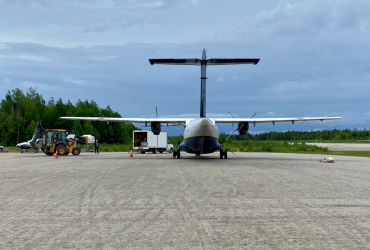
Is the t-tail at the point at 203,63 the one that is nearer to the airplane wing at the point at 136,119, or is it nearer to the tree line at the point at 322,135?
the airplane wing at the point at 136,119

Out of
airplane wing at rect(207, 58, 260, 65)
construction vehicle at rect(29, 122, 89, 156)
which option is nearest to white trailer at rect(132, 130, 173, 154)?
construction vehicle at rect(29, 122, 89, 156)

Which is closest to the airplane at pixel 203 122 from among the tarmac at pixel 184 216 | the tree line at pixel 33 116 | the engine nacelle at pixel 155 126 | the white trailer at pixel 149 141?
the engine nacelle at pixel 155 126

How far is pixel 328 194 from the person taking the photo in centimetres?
1037

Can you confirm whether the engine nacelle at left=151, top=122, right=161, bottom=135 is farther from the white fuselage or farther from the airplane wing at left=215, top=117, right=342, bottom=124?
the airplane wing at left=215, top=117, right=342, bottom=124

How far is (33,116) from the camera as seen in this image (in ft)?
288

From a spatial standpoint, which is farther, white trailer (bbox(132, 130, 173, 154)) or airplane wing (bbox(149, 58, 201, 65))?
white trailer (bbox(132, 130, 173, 154))

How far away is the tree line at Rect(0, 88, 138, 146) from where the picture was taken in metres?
83.8

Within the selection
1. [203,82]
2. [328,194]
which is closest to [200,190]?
[328,194]

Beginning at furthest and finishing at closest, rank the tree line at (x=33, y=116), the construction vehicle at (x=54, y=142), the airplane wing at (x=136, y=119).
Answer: the tree line at (x=33, y=116)
the construction vehicle at (x=54, y=142)
the airplane wing at (x=136, y=119)

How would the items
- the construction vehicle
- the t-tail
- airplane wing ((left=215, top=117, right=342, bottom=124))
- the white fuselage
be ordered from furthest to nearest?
the construction vehicle
airplane wing ((left=215, top=117, right=342, bottom=124))
the t-tail
the white fuselage

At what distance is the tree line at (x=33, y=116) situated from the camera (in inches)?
3300

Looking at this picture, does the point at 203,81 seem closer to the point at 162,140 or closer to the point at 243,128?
the point at 243,128

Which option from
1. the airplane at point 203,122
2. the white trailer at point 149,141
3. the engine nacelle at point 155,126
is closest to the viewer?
the airplane at point 203,122

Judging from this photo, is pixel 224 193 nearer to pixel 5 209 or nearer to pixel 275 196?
pixel 275 196
